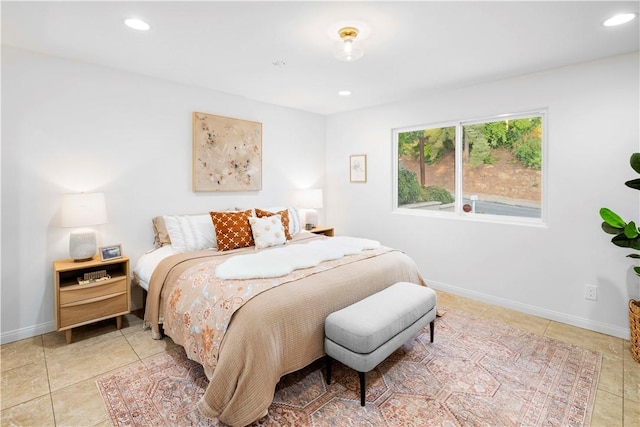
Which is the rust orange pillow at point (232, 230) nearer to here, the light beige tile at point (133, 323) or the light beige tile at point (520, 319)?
the light beige tile at point (133, 323)

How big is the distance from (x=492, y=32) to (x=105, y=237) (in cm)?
371

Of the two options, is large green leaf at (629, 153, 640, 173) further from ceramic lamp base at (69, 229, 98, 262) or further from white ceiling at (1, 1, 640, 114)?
ceramic lamp base at (69, 229, 98, 262)

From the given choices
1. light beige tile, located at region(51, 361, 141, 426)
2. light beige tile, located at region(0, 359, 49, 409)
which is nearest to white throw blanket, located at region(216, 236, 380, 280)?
light beige tile, located at region(51, 361, 141, 426)

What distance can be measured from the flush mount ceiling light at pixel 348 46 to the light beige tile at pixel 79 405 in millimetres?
2740

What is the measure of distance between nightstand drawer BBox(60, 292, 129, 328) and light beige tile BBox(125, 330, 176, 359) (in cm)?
26

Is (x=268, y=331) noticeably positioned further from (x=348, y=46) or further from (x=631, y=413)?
(x=631, y=413)

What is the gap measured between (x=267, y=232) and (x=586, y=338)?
3.01 m

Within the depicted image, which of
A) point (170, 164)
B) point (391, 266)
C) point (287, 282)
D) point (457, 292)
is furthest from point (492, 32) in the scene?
point (170, 164)

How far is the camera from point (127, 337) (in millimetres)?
2758

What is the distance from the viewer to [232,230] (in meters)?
3.16

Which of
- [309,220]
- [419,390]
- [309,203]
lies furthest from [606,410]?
[309,203]

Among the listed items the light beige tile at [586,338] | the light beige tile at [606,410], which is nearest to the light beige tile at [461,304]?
the light beige tile at [586,338]

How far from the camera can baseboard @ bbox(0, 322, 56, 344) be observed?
263cm

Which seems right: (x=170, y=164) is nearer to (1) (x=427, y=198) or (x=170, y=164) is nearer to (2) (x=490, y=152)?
(1) (x=427, y=198)
